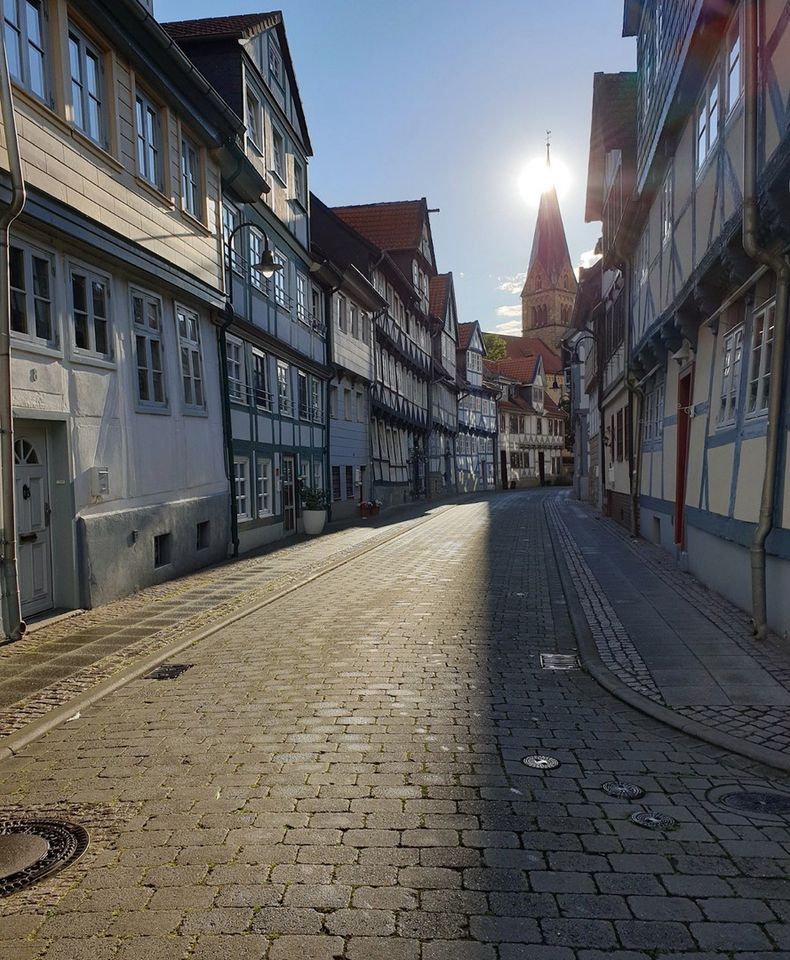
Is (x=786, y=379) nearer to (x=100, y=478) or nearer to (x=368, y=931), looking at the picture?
(x=368, y=931)

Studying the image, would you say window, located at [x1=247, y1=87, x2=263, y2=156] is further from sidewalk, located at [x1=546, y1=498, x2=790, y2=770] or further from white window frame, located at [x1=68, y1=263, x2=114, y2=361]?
sidewalk, located at [x1=546, y1=498, x2=790, y2=770]

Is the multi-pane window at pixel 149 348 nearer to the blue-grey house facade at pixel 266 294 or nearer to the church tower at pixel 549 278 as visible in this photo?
the blue-grey house facade at pixel 266 294

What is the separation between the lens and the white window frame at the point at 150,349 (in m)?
11.5

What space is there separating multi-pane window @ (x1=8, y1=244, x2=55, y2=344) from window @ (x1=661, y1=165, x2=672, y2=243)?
9350mm

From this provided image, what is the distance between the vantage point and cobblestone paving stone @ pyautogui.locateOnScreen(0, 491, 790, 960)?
3010 millimetres

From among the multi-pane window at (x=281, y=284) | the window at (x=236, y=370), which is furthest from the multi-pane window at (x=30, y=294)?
the multi-pane window at (x=281, y=284)

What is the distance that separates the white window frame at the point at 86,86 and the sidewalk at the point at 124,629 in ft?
19.6

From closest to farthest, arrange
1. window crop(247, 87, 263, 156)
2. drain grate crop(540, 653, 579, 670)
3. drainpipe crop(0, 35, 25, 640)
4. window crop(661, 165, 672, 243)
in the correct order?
1. drain grate crop(540, 653, 579, 670)
2. drainpipe crop(0, 35, 25, 640)
3. window crop(661, 165, 672, 243)
4. window crop(247, 87, 263, 156)

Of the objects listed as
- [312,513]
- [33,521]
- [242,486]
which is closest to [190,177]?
[242,486]

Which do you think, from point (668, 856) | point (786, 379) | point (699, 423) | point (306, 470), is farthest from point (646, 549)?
point (668, 856)

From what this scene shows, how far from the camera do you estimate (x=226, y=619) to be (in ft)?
30.7

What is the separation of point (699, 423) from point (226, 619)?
7.11 meters

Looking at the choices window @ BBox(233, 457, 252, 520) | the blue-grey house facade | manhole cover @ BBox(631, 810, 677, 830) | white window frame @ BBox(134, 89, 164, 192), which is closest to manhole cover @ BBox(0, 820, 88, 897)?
manhole cover @ BBox(631, 810, 677, 830)

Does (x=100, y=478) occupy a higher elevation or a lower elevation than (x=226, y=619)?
higher
